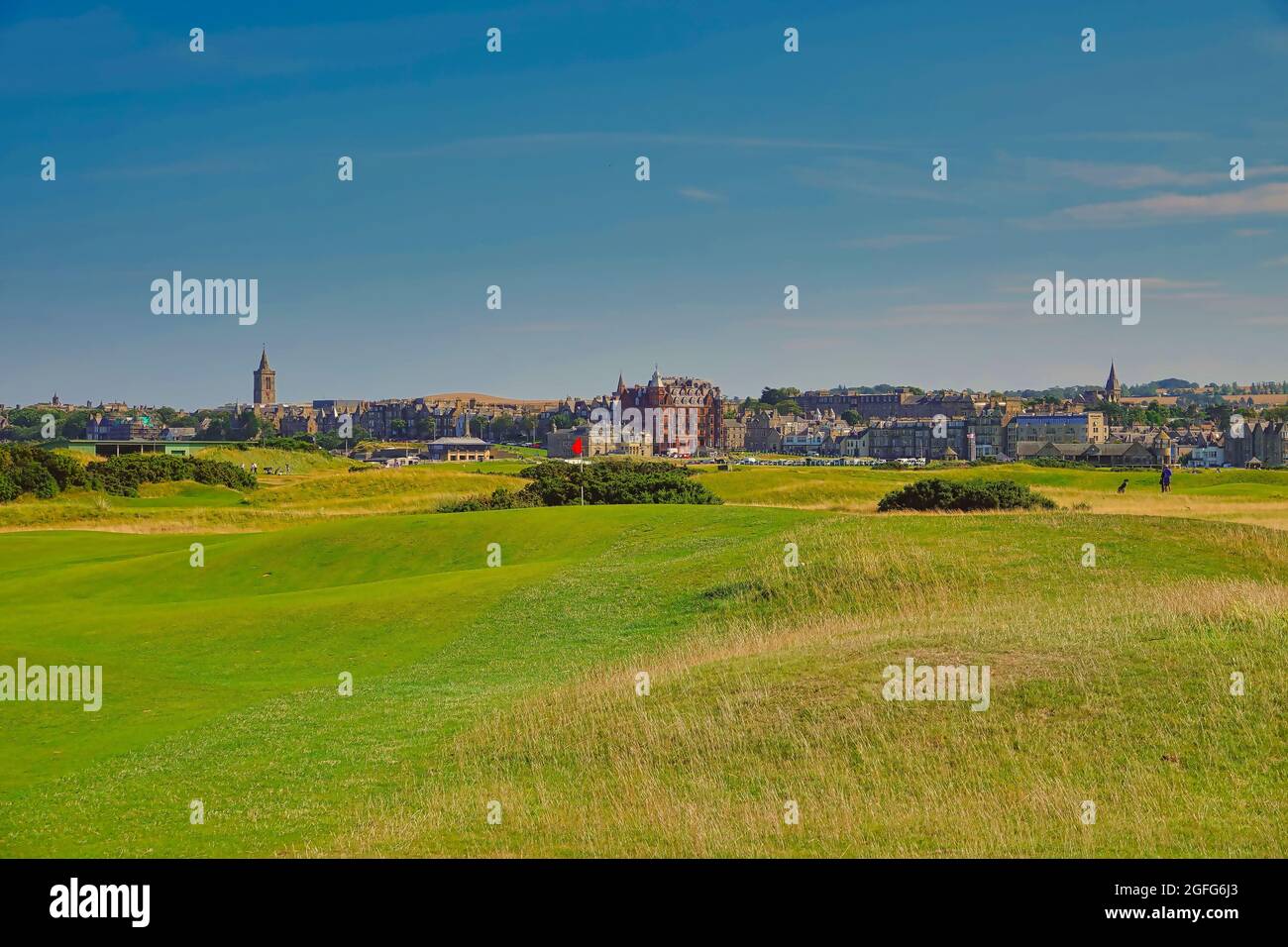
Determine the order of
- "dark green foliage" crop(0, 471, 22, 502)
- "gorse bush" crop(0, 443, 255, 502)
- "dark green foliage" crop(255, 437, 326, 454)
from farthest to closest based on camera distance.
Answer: "dark green foliage" crop(255, 437, 326, 454) → "gorse bush" crop(0, 443, 255, 502) → "dark green foliage" crop(0, 471, 22, 502)

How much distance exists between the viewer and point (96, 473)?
87.5 metres

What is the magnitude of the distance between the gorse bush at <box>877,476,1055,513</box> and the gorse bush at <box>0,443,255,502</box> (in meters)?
59.8

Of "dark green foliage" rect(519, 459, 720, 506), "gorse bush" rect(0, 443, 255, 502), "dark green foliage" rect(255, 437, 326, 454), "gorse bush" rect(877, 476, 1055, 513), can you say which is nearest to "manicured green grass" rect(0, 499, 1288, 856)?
"gorse bush" rect(877, 476, 1055, 513)

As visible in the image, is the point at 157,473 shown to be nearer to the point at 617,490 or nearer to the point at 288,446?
the point at 617,490

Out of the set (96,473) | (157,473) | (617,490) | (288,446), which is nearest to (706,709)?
(617,490)

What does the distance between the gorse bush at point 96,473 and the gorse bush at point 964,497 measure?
5983 centimetres

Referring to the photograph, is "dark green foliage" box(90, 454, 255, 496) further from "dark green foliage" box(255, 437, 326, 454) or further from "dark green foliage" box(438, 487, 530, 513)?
"dark green foliage" box(255, 437, 326, 454)

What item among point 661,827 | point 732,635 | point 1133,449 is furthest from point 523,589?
point 1133,449

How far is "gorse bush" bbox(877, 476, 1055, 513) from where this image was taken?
46219 millimetres

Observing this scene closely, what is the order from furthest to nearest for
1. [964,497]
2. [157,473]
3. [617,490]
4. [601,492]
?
[157,473], [601,492], [617,490], [964,497]

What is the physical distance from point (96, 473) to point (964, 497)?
217ft
